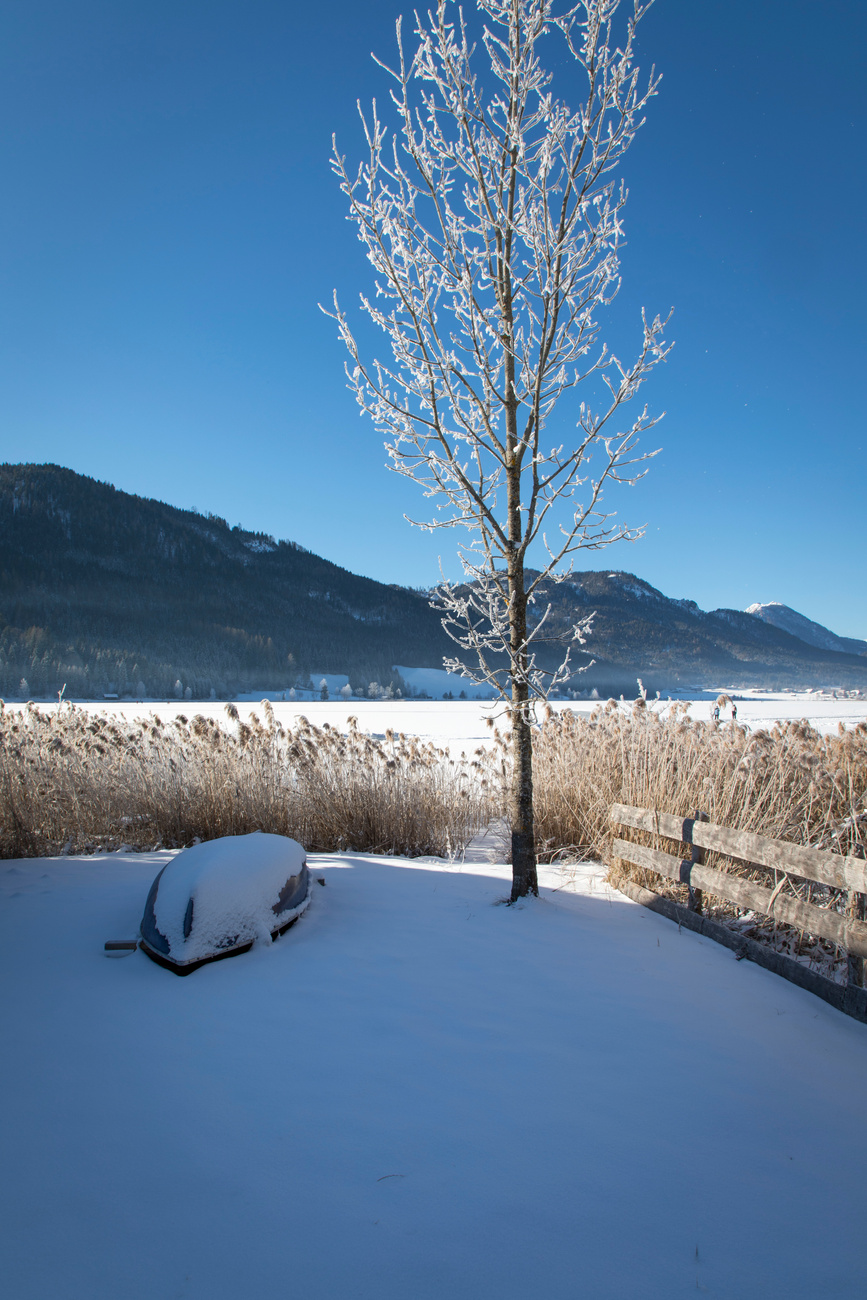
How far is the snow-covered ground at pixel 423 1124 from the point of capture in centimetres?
143

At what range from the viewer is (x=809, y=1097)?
7.02 ft

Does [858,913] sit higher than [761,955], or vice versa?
[858,913]

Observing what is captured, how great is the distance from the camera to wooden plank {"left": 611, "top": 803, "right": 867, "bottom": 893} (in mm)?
2684

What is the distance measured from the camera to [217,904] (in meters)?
2.93

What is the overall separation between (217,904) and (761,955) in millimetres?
2767

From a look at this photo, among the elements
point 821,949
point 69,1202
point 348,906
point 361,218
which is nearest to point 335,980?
point 348,906

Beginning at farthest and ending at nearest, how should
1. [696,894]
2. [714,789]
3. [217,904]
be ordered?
[714,789], [696,894], [217,904]

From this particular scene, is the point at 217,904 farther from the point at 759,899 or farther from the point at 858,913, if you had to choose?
the point at 858,913

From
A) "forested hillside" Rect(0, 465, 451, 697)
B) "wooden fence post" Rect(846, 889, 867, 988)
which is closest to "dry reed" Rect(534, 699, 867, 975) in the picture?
"wooden fence post" Rect(846, 889, 867, 988)

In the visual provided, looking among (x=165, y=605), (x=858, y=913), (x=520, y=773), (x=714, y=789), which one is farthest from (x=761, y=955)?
(x=165, y=605)

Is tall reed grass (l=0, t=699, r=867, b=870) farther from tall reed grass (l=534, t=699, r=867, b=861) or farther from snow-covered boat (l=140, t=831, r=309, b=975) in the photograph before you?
snow-covered boat (l=140, t=831, r=309, b=975)

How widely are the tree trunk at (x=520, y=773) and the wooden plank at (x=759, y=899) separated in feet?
2.86

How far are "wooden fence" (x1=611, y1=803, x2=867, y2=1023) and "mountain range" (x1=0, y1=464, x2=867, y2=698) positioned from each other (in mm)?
25923

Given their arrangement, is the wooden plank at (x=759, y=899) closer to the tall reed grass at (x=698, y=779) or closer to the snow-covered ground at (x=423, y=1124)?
the snow-covered ground at (x=423, y=1124)
